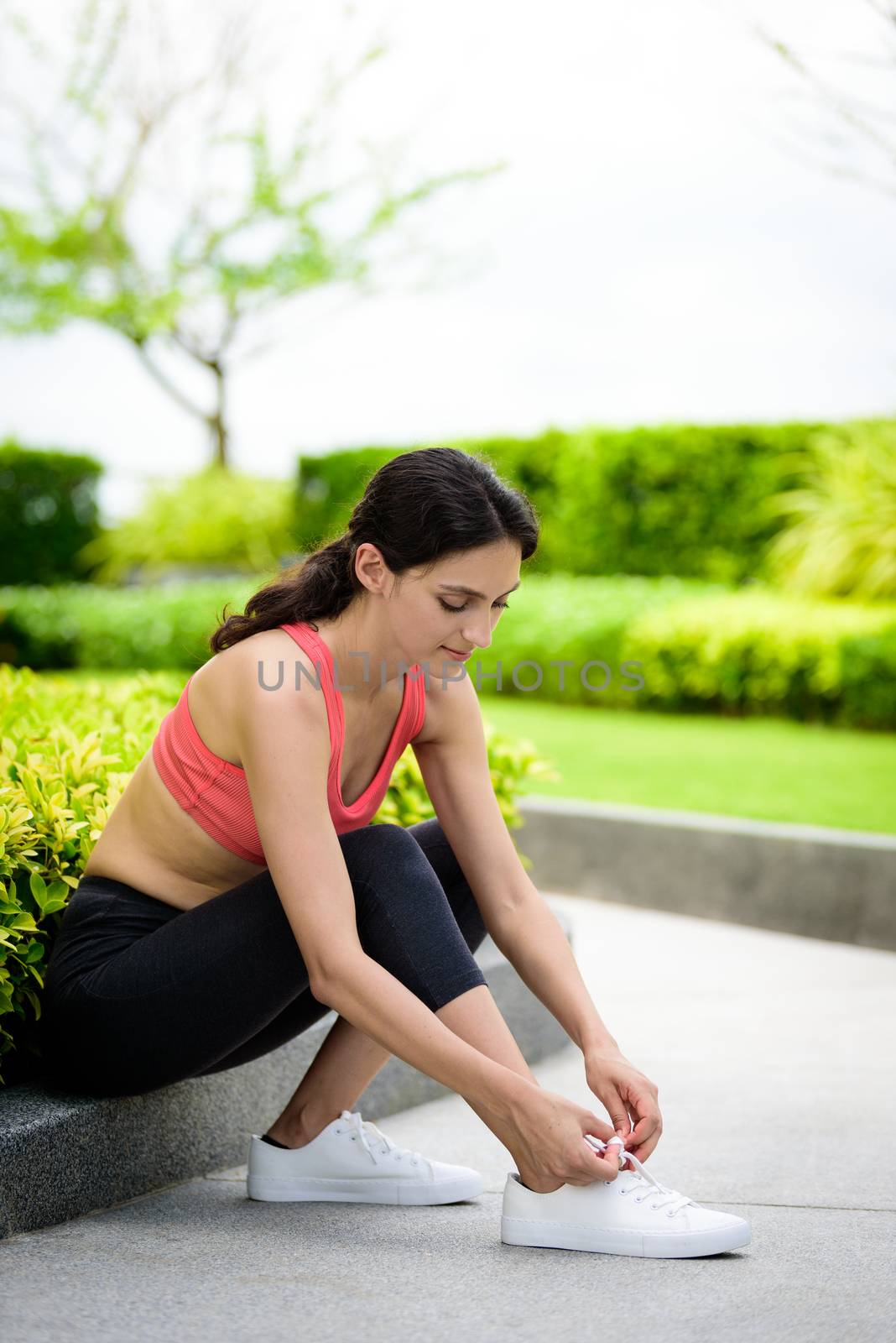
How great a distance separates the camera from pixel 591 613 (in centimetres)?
850

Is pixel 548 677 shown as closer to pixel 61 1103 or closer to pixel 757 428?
pixel 757 428

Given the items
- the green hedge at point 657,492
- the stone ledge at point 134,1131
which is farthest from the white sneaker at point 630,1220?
the green hedge at point 657,492

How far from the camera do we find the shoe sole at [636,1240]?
1810 mm

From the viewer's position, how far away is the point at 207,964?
186 cm

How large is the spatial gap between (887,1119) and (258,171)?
14824 millimetres

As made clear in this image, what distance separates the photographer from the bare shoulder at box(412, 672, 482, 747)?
2131 millimetres

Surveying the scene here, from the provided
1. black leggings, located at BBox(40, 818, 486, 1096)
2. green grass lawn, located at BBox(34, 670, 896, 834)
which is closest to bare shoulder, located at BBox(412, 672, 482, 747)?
black leggings, located at BBox(40, 818, 486, 1096)

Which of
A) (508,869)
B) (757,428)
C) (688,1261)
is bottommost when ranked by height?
(688,1261)

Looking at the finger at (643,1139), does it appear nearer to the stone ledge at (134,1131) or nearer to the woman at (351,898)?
the woman at (351,898)

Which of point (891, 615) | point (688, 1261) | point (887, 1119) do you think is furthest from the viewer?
point (891, 615)

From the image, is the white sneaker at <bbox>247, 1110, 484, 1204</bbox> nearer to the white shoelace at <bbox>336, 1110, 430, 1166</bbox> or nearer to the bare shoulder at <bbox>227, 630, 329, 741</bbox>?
the white shoelace at <bbox>336, 1110, 430, 1166</bbox>

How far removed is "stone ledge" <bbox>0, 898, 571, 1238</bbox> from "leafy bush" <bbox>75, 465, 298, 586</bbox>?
10899mm

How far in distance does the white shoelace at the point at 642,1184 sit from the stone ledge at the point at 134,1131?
1.79 feet

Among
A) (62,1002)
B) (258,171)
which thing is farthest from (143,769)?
(258,171)
